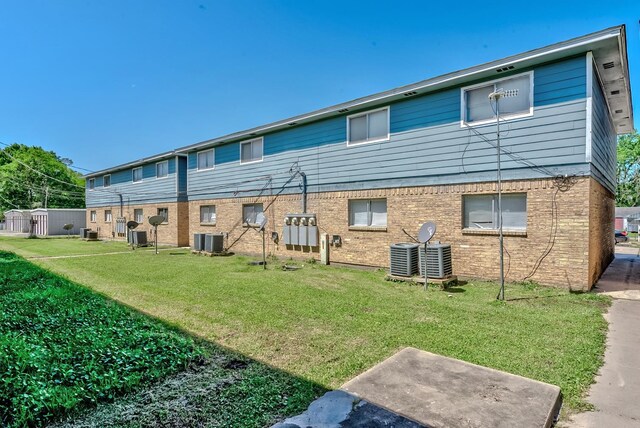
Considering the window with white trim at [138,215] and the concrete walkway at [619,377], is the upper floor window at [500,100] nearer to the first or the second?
the concrete walkway at [619,377]

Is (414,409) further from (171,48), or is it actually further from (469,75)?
(171,48)

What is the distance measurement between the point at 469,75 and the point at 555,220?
394 centimetres

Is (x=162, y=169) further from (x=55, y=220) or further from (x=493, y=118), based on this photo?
(x=55, y=220)

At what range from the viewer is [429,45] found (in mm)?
12523

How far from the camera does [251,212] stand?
14594mm

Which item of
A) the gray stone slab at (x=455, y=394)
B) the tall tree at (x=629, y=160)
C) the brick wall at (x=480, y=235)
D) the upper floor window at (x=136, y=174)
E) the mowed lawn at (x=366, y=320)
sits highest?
the tall tree at (x=629, y=160)

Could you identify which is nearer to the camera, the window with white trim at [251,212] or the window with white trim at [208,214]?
the window with white trim at [251,212]

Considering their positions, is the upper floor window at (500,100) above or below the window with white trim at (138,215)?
above

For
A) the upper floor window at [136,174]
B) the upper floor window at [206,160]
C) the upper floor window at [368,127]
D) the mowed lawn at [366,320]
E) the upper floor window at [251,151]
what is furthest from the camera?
the upper floor window at [136,174]

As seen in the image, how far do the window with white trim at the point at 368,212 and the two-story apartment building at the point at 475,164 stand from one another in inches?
1.4

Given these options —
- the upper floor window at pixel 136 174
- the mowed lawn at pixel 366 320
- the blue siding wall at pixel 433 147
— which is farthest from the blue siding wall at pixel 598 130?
the upper floor window at pixel 136 174

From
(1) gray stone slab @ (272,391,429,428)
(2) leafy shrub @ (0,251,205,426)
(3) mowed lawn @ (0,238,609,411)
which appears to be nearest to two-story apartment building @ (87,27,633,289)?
(3) mowed lawn @ (0,238,609,411)

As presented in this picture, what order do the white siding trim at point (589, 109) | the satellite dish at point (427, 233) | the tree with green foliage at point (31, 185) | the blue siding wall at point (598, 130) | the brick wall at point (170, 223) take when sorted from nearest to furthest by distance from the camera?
the white siding trim at point (589, 109) → the blue siding wall at point (598, 130) → the satellite dish at point (427, 233) → the brick wall at point (170, 223) → the tree with green foliage at point (31, 185)

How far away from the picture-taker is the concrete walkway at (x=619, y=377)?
2732 mm
